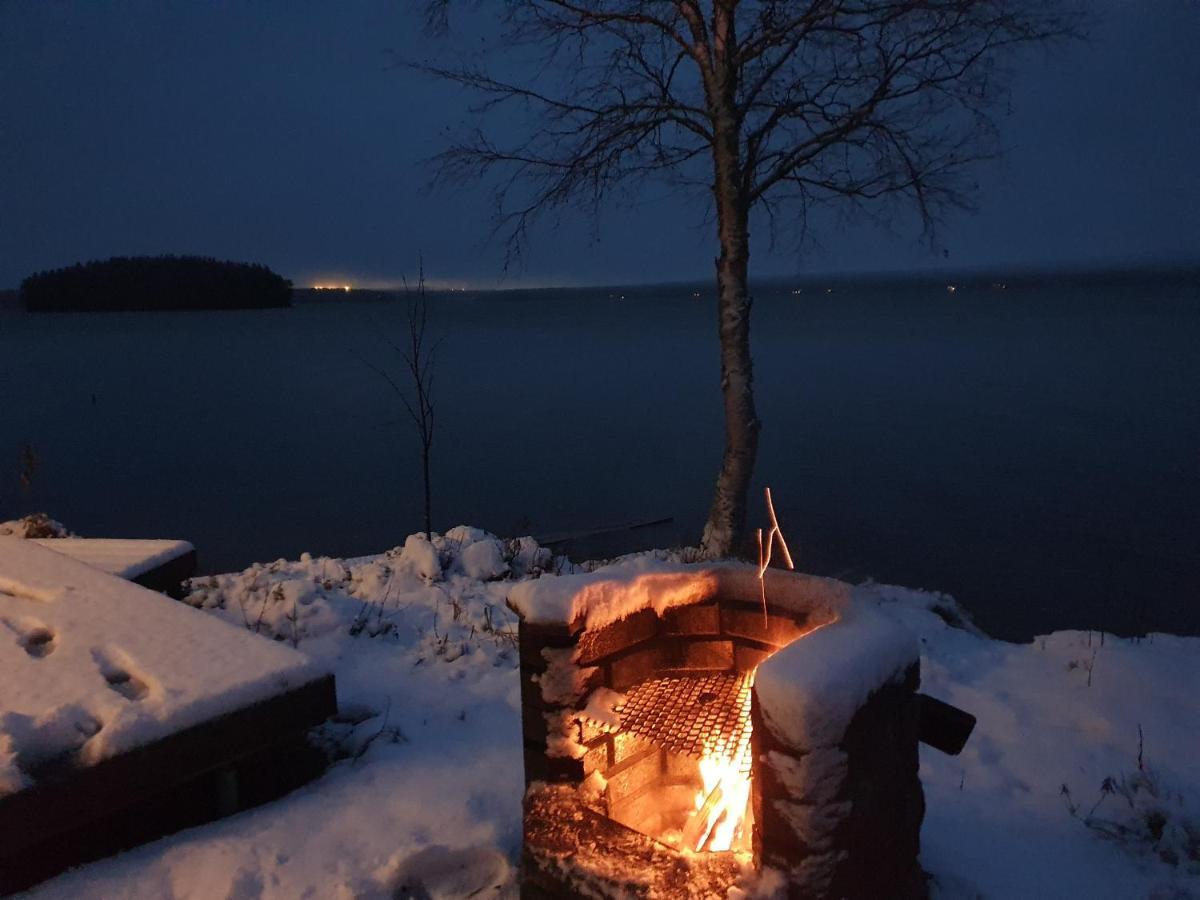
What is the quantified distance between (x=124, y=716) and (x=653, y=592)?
2.17 meters

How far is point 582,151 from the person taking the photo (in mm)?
8992

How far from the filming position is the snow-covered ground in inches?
138

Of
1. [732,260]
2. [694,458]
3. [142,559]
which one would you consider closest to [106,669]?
[142,559]

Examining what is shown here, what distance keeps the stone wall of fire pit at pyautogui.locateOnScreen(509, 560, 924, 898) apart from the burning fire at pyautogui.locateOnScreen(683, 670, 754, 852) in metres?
0.08

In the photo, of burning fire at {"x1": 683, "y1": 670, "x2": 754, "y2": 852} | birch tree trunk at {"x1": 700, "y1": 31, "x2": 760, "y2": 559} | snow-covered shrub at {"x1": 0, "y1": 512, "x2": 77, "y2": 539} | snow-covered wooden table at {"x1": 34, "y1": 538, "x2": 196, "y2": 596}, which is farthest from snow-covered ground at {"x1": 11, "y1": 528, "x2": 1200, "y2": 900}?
birch tree trunk at {"x1": 700, "y1": 31, "x2": 760, "y2": 559}

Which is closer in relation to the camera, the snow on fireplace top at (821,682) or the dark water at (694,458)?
the snow on fireplace top at (821,682)

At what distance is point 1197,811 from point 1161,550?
1420cm

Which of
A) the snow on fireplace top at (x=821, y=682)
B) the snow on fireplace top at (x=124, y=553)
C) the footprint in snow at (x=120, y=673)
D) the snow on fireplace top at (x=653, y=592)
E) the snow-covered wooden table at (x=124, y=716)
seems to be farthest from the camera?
the snow on fireplace top at (x=124, y=553)

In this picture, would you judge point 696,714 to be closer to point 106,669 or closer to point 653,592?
point 653,592

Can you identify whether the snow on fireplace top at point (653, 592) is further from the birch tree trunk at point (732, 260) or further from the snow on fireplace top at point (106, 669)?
the birch tree trunk at point (732, 260)

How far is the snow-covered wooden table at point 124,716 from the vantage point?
3.17 metres

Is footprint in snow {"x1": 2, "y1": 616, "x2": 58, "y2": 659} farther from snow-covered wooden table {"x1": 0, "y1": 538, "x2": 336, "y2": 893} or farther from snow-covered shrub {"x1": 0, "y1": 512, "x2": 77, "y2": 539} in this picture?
snow-covered shrub {"x1": 0, "y1": 512, "x2": 77, "y2": 539}

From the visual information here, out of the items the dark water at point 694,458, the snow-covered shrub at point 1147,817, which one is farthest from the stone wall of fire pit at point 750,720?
the dark water at point 694,458

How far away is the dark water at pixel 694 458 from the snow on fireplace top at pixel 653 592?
35.7ft
